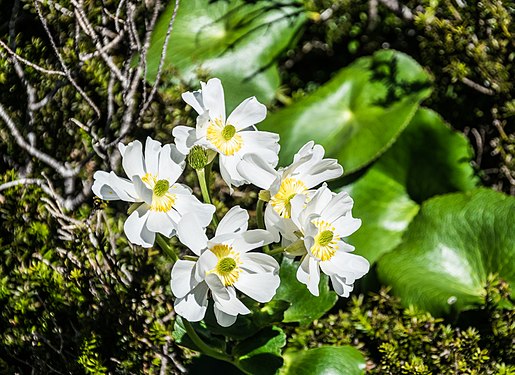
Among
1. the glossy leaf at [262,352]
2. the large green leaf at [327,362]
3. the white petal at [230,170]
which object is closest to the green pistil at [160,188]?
the white petal at [230,170]

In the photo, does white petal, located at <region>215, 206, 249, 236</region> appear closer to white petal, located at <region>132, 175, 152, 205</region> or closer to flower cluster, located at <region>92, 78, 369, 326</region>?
flower cluster, located at <region>92, 78, 369, 326</region>

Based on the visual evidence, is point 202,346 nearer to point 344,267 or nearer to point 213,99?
point 344,267

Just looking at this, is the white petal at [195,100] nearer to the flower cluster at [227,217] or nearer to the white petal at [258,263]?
the flower cluster at [227,217]

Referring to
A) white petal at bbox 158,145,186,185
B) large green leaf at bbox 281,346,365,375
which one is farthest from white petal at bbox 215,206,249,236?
large green leaf at bbox 281,346,365,375

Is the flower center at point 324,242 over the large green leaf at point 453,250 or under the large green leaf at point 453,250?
over

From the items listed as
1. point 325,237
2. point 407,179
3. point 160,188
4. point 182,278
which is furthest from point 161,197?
point 407,179

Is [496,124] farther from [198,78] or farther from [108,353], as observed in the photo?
[108,353]

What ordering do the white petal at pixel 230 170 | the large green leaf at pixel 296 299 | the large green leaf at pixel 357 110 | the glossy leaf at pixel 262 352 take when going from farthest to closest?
the large green leaf at pixel 357 110 → the large green leaf at pixel 296 299 → the glossy leaf at pixel 262 352 → the white petal at pixel 230 170
